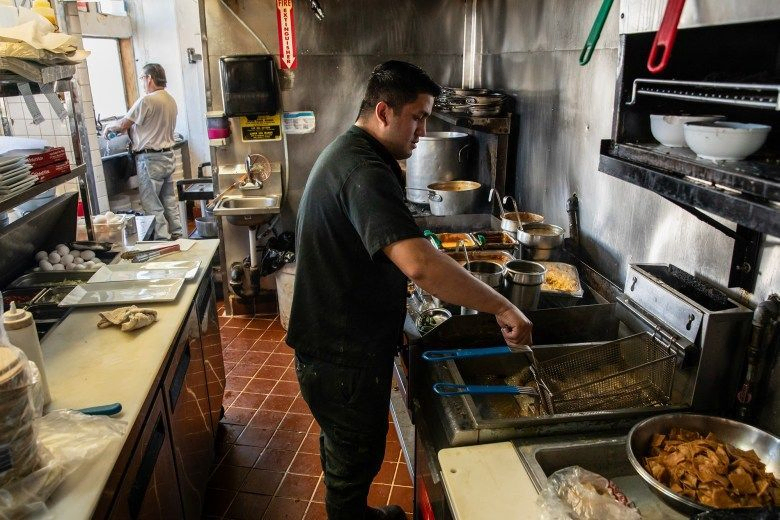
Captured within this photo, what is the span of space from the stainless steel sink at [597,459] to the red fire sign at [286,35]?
156 inches

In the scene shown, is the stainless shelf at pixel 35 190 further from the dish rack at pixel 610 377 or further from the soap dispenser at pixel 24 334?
the dish rack at pixel 610 377

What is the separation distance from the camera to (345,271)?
2092 mm

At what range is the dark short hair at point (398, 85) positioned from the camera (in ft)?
6.76

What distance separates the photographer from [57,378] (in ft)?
6.47

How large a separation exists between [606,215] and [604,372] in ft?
3.51

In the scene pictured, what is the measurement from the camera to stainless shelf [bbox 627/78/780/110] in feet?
3.75

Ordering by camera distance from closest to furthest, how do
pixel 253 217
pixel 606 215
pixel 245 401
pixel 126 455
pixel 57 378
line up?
pixel 126 455
pixel 57 378
pixel 606 215
pixel 245 401
pixel 253 217

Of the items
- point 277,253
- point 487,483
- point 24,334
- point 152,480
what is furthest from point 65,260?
point 487,483

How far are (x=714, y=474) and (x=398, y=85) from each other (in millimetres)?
1596

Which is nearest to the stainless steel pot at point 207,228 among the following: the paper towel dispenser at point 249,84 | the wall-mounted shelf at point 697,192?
the paper towel dispenser at point 249,84

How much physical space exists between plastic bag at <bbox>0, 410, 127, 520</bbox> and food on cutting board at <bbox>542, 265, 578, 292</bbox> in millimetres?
1952

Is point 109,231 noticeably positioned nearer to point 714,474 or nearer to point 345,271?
point 345,271

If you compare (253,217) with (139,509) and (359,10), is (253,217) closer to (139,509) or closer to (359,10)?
(359,10)

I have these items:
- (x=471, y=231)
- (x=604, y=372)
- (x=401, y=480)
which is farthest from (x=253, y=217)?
(x=604, y=372)
